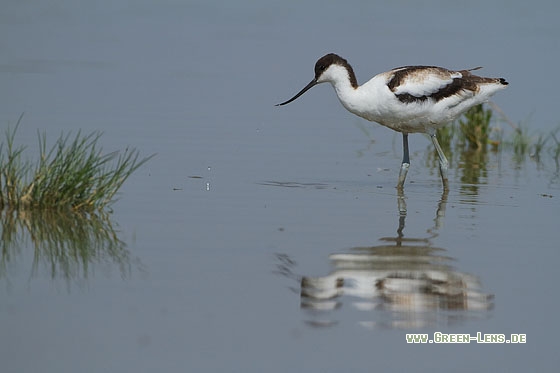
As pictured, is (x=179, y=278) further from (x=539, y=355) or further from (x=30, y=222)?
(x=539, y=355)

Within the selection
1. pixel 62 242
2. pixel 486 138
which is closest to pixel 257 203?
pixel 62 242

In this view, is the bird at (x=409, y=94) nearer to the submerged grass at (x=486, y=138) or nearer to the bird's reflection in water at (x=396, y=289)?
the submerged grass at (x=486, y=138)

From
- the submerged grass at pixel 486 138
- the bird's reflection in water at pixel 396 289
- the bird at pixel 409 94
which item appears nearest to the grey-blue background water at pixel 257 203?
the bird's reflection in water at pixel 396 289

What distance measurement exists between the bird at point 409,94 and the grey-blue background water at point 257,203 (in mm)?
575

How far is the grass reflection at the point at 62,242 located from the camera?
6902mm

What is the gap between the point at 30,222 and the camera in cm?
775

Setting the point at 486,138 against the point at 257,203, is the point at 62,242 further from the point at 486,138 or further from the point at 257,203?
the point at 486,138

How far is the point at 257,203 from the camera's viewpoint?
922cm

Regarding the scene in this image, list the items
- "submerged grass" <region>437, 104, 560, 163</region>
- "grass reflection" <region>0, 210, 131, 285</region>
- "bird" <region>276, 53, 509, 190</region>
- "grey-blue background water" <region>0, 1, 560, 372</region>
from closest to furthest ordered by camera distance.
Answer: "grey-blue background water" <region>0, 1, 560, 372</region>, "grass reflection" <region>0, 210, 131, 285</region>, "bird" <region>276, 53, 509, 190</region>, "submerged grass" <region>437, 104, 560, 163</region>

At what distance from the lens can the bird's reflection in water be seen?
635 cm

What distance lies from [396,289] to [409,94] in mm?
3817

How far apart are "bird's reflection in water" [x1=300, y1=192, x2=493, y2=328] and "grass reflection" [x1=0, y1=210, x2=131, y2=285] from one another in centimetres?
120

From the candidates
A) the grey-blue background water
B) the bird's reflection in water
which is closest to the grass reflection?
the grey-blue background water

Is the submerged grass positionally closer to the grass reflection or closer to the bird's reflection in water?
the bird's reflection in water
